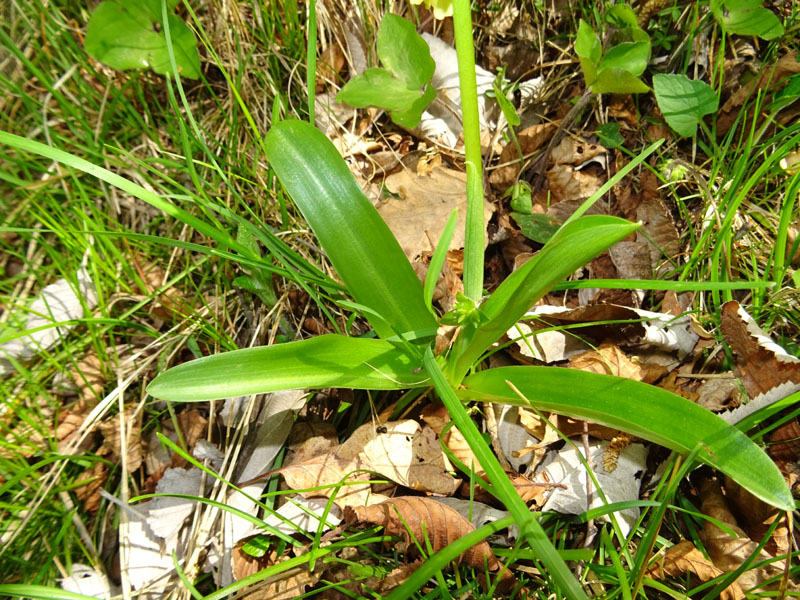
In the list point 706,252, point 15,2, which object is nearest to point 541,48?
point 706,252

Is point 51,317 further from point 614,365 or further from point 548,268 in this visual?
point 614,365

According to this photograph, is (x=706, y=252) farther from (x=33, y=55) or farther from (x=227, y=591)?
(x=33, y=55)

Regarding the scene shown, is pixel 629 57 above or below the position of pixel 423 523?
above

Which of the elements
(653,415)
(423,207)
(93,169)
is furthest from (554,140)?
(93,169)

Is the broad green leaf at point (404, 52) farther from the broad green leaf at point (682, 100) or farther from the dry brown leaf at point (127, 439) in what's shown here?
the dry brown leaf at point (127, 439)

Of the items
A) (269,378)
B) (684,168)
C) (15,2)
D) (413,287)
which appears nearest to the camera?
(269,378)

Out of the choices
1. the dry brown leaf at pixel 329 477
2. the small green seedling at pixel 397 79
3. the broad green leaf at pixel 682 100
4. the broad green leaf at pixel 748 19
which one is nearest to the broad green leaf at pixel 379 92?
the small green seedling at pixel 397 79

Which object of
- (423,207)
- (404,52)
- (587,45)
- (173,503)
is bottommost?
(173,503)

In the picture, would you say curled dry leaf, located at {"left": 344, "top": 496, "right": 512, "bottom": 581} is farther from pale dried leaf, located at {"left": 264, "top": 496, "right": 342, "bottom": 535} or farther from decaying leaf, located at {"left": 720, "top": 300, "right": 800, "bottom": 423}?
decaying leaf, located at {"left": 720, "top": 300, "right": 800, "bottom": 423}
